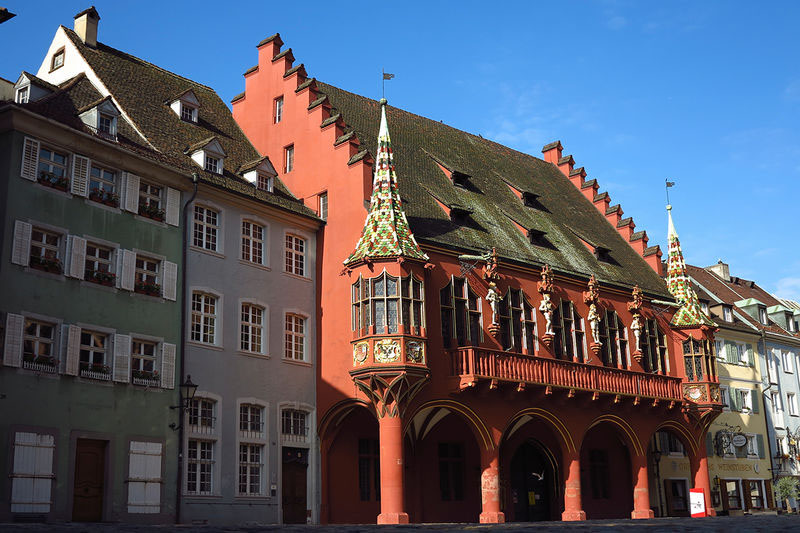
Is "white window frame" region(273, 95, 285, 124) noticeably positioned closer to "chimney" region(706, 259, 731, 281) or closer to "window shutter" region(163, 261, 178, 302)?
"window shutter" region(163, 261, 178, 302)

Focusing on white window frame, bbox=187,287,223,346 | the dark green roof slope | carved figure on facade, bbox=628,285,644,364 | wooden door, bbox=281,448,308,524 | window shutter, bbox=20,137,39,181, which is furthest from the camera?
carved figure on facade, bbox=628,285,644,364

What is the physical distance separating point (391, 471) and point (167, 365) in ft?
21.8

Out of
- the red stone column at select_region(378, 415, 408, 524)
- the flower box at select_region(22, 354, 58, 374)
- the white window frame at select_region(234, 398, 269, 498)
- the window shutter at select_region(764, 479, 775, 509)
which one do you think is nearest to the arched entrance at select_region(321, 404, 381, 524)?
the red stone column at select_region(378, 415, 408, 524)

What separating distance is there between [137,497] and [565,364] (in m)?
14.6

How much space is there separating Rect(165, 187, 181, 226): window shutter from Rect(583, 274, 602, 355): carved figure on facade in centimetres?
1491

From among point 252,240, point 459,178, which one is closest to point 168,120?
point 252,240

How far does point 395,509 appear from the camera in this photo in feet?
84.5

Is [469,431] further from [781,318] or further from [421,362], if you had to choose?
[781,318]

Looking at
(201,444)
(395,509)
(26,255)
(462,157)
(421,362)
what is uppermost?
(462,157)

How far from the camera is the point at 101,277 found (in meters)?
23.2

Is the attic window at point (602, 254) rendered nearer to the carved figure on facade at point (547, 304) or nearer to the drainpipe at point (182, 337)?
the carved figure on facade at point (547, 304)

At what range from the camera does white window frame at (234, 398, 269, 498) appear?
2591cm

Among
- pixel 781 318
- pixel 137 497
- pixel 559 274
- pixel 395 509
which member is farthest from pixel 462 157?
pixel 781 318

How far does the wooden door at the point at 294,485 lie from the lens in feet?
88.7
